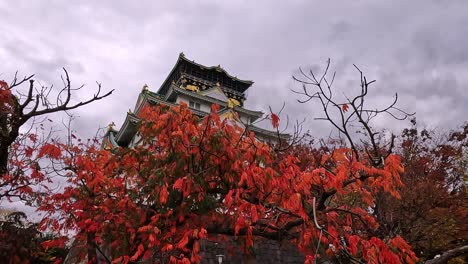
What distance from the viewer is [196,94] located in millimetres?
31047

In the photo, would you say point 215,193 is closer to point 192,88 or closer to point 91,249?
point 91,249

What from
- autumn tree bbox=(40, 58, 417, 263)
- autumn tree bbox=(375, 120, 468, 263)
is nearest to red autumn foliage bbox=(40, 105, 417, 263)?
autumn tree bbox=(40, 58, 417, 263)

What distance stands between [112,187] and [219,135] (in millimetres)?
3817

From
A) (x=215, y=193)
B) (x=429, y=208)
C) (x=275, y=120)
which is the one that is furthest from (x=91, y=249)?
(x=429, y=208)

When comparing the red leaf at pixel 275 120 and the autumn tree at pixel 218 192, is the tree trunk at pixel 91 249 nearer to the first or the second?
the autumn tree at pixel 218 192

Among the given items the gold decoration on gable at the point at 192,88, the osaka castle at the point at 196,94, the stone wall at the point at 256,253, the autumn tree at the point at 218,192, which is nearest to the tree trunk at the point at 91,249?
the autumn tree at the point at 218,192

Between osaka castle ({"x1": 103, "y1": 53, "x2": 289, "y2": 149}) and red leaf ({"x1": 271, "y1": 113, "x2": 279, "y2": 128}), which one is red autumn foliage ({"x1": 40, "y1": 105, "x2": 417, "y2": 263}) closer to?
red leaf ({"x1": 271, "y1": 113, "x2": 279, "y2": 128})

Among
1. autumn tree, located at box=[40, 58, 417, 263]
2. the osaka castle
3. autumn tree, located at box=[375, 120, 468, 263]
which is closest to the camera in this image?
autumn tree, located at box=[40, 58, 417, 263]

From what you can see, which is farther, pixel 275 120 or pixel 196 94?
pixel 196 94

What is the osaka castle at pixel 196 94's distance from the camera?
29.8 m

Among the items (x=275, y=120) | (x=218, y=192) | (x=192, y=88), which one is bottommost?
(x=218, y=192)

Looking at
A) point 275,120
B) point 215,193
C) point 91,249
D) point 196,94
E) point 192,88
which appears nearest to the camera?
point 275,120

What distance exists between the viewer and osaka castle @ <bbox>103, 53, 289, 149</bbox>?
29.8 meters

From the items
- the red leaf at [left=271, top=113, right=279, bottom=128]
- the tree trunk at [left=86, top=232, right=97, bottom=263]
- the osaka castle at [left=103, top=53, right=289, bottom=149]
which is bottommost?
the tree trunk at [left=86, top=232, right=97, bottom=263]
